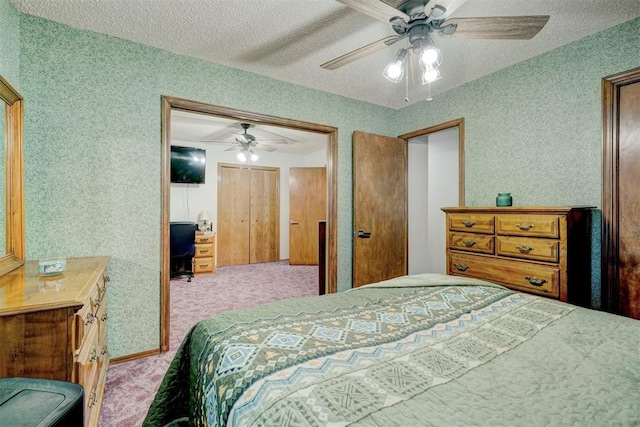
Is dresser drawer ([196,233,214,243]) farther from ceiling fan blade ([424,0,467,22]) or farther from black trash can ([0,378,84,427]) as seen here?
ceiling fan blade ([424,0,467,22])

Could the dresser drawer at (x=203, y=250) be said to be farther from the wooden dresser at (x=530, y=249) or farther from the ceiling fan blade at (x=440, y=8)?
the ceiling fan blade at (x=440, y=8)

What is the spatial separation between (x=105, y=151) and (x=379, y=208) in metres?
2.68

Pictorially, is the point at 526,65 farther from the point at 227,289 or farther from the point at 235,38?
the point at 227,289

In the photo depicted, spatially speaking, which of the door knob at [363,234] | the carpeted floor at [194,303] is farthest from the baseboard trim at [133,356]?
the door knob at [363,234]

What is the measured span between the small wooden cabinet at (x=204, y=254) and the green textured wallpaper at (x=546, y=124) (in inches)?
167

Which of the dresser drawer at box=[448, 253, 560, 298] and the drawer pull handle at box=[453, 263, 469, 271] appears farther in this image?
the drawer pull handle at box=[453, 263, 469, 271]

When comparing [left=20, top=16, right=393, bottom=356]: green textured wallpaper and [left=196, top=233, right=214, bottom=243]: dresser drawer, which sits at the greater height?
[left=20, top=16, right=393, bottom=356]: green textured wallpaper

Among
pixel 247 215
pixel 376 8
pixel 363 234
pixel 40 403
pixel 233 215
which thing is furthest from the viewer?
pixel 247 215

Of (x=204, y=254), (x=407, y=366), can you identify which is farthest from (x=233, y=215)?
(x=407, y=366)

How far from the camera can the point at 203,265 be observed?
5.34m

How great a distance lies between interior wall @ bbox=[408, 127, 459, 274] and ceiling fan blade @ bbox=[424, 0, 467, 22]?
261 cm

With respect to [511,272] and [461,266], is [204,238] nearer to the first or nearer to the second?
[461,266]

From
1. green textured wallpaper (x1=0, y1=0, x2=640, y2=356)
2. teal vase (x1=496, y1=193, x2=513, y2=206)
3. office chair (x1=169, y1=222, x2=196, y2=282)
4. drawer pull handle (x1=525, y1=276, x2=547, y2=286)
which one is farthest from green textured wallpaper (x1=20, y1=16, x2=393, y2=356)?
drawer pull handle (x1=525, y1=276, x2=547, y2=286)

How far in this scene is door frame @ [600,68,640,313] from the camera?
84.5 inches
